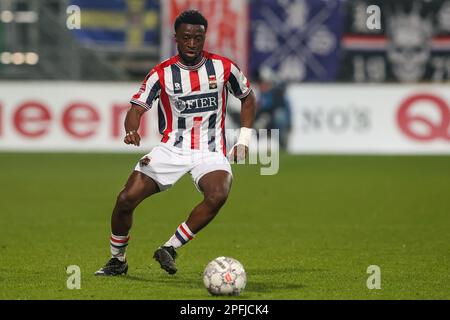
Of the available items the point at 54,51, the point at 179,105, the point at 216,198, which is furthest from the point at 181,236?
the point at 54,51

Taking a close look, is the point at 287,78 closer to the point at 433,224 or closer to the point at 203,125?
the point at 433,224

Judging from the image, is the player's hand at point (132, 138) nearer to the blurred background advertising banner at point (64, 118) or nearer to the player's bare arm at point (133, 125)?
the player's bare arm at point (133, 125)

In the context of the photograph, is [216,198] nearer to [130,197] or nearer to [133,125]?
[130,197]

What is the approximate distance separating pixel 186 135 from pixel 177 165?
0.89 ft

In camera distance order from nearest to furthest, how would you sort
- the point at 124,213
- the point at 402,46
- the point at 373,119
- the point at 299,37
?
the point at 124,213
the point at 373,119
the point at 299,37
the point at 402,46

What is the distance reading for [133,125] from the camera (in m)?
8.80

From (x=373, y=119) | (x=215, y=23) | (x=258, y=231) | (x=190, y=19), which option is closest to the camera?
(x=190, y=19)

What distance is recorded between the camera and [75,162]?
21969 millimetres

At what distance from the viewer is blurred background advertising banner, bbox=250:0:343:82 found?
83.9 ft

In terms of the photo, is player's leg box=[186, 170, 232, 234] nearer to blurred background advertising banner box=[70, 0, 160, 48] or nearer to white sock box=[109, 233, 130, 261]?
white sock box=[109, 233, 130, 261]

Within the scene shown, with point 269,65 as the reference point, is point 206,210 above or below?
below

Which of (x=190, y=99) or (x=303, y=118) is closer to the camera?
(x=190, y=99)

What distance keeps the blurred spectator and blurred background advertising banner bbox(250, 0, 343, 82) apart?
55 cm

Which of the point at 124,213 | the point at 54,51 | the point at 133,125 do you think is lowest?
the point at 124,213
